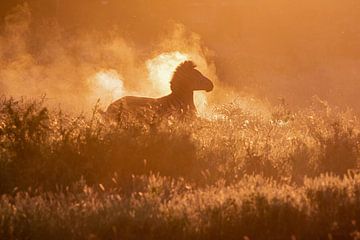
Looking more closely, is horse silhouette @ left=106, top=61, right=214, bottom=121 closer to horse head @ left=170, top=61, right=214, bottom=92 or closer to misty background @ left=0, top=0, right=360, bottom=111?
horse head @ left=170, top=61, right=214, bottom=92

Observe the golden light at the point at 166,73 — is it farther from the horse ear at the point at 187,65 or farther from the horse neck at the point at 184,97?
the horse neck at the point at 184,97

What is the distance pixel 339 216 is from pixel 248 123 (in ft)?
26.6

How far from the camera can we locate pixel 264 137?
14000 mm

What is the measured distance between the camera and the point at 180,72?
18.4m

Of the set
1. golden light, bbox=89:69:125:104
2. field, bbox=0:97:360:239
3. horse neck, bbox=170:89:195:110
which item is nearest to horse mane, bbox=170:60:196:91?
horse neck, bbox=170:89:195:110

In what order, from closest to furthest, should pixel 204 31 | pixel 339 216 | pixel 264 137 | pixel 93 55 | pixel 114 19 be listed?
pixel 339 216
pixel 264 137
pixel 93 55
pixel 114 19
pixel 204 31

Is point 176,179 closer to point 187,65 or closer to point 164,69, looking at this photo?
point 187,65

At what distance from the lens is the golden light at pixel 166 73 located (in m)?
20.3

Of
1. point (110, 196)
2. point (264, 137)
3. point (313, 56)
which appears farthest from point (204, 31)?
point (110, 196)

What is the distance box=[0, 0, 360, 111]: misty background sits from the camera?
95.3 ft

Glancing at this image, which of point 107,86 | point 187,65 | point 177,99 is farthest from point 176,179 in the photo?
point 107,86

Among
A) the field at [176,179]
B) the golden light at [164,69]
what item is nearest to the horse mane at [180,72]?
the golden light at [164,69]

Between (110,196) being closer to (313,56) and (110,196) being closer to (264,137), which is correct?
(264,137)

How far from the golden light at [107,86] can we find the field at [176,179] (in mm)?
7077
